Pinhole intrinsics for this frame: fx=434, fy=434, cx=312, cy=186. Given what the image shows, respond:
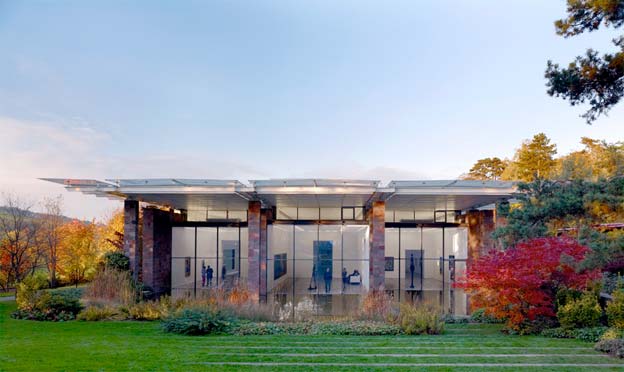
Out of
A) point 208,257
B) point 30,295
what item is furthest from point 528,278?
point 208,257

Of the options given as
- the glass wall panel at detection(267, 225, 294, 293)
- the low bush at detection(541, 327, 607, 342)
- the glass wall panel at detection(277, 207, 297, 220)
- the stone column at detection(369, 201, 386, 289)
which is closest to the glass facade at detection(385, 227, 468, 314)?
the glass wall panel at detection(277, 207, 297, 220)

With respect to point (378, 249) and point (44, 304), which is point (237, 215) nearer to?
point (378, 249)

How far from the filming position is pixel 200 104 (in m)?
18.2

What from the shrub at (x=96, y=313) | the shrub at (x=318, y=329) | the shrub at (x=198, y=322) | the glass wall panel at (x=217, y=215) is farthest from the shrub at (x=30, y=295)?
the glass wall panel at (x=217, y=215)

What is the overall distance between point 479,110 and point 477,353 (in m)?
13.2

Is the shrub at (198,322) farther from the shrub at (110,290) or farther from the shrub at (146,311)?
the shrub at (110,290)

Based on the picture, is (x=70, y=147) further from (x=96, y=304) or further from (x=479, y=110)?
(x=479, y=110)

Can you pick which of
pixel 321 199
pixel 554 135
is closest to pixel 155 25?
pixel 321 199

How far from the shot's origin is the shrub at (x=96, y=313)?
11.7 m

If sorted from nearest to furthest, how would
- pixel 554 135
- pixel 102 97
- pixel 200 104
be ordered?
1. pixel 102 97
2. pixel 200 104
3. pixel 554 135

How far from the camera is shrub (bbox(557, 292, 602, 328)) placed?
973 cm

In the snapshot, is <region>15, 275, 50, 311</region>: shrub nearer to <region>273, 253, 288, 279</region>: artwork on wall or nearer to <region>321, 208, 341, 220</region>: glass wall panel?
<region>273, 253, 288, 279</region>: artwork on wall

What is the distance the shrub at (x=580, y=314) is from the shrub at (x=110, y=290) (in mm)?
11627

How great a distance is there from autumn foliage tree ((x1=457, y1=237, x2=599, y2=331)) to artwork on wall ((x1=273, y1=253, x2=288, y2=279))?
43.9 feet
